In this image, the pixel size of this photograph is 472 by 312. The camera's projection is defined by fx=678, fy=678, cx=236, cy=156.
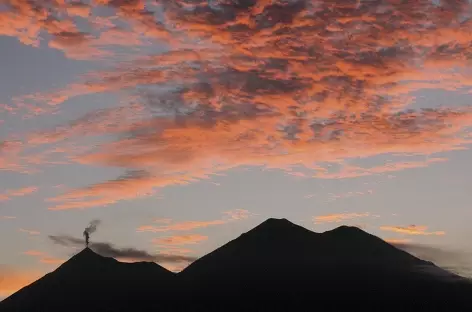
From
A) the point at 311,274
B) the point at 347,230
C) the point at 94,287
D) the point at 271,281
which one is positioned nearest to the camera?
the point at 271,281

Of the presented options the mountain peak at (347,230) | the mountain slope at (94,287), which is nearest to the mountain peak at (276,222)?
the mountain peak at (347,230)

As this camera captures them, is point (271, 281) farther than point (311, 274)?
No

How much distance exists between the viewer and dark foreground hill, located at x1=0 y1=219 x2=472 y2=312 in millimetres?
107500

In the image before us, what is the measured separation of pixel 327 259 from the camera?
409 ft

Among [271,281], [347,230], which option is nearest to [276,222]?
[347,230]

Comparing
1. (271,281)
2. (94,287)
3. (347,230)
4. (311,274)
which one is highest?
(347,230)

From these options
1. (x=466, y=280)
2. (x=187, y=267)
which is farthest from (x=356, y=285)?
(x=187, y=267)

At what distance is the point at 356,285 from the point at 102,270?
59.3m

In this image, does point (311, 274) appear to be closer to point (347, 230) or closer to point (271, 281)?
point (271, 281)

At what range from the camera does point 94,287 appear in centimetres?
13925

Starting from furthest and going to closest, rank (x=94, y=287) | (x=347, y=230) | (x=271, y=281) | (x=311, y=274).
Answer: (x=94, y=287) < (x=347, y=230) < (x=311, y=274) < (x=271, y=281)

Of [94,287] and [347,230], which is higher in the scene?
[347,230]

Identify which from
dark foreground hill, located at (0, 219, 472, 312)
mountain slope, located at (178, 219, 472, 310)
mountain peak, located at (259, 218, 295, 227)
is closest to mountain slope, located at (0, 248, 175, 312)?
dark foreground hill, located at (0, 219, 472, 312)

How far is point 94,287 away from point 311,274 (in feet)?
154
